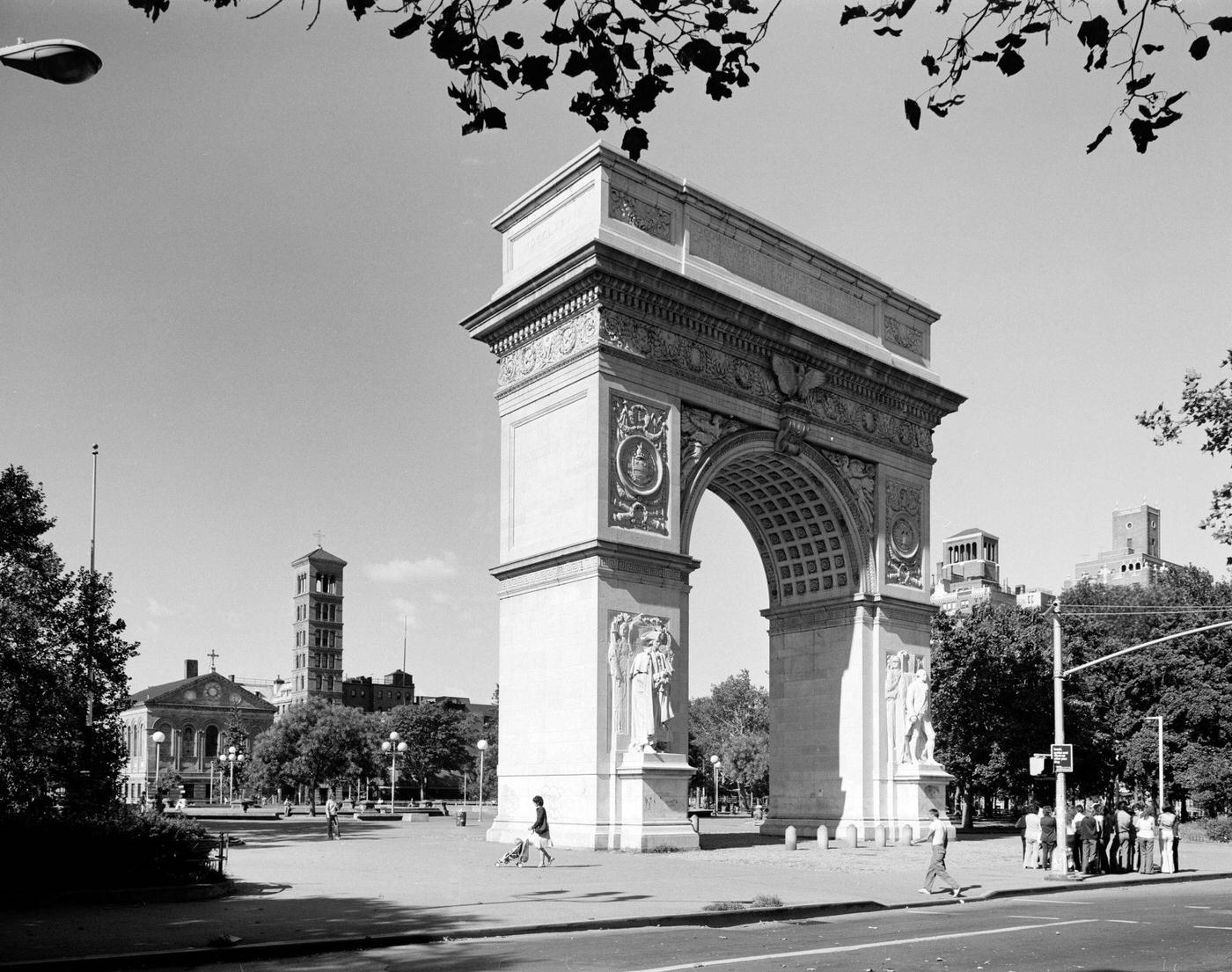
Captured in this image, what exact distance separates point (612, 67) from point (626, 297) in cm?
2621

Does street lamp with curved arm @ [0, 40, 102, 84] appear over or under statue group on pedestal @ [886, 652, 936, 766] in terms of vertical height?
over

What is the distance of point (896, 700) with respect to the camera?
133ft

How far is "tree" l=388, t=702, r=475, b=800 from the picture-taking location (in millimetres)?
111750

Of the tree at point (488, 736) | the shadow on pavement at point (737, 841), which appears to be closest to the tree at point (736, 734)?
the tree at point (488, 736)

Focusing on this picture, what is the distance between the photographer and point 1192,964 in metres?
13.8

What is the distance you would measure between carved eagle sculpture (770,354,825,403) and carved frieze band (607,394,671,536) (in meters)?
5.00

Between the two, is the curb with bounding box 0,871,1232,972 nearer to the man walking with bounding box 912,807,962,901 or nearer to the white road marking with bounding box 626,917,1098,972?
the man walking with bounding box 912,807,962,901

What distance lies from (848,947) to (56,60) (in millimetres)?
12273

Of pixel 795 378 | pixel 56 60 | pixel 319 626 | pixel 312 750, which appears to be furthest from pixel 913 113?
pixel 319 626

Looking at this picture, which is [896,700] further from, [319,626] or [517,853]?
[319,626]

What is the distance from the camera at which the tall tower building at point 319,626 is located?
153 meters

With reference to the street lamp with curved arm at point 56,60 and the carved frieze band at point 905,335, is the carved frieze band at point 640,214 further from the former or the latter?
the street lamp with curved arm at point 56,60

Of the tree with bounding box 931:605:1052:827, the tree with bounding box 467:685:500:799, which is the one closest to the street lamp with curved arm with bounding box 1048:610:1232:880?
the tree with bounding box 931:605:1052:827

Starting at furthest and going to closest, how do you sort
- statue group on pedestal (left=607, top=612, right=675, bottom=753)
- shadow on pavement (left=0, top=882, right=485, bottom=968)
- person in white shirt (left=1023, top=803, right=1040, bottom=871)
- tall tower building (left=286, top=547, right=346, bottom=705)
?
tall tower building (left=286, top=547, right=346, bottom=705)
statue group on pedestal (left=607, top=612, right=675, bottom=753)
person in white shirt (left=1023, top=803, right=1040, bottom=871)
shadow on pavement (left=0, top=882, right=485, bottom=968)
